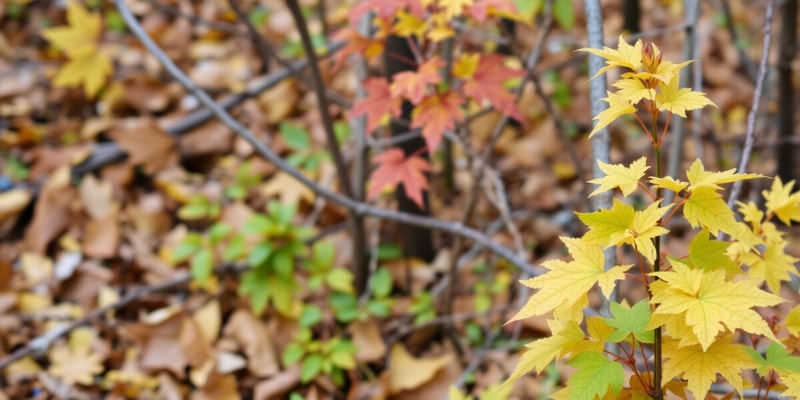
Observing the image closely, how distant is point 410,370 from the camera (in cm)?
188

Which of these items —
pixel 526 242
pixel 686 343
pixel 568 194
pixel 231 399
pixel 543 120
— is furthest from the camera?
pixel 543 120

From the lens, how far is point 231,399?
183 centimetres

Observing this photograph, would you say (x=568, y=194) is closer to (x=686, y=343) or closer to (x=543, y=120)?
(x=543, y=120)

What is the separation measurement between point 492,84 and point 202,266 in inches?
39.6

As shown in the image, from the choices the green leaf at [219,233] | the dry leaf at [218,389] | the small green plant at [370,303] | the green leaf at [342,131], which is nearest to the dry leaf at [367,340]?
the small green plant at [370,303]

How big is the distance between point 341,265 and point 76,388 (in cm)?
81

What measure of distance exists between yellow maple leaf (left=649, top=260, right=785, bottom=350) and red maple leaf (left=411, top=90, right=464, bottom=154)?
721 millimetres

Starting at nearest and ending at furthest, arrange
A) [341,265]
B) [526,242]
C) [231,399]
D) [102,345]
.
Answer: [231,399] → [102,345] → [341,265] → [526,242]

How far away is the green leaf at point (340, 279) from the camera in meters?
1.97

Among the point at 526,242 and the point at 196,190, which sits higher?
Answer: the point at 196,190

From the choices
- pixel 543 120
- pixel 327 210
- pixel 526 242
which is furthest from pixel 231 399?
pixel 543 120

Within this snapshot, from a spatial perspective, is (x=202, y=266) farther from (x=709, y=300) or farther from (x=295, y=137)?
(x=709, y=300)

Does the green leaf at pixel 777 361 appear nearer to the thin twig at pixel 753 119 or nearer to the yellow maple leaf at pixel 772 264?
the yellow maple leaf at pixel 772 264

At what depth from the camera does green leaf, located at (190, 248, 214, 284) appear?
197 cm
